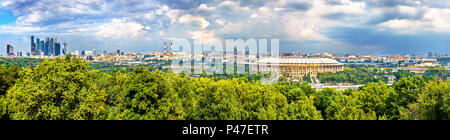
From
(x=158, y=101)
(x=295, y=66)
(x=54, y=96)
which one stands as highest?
(x=295, y=66)

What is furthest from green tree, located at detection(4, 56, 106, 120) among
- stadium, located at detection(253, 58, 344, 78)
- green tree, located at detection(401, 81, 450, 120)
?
stadium, located at detection(253, 58, 344, 78)

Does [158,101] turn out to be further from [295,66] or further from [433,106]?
[295,66]

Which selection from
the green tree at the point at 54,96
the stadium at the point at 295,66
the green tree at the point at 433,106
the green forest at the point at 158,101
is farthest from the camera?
the stadium at the point at 295,66

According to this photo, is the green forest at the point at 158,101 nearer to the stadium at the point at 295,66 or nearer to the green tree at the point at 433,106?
the green tree at the point at 433,106

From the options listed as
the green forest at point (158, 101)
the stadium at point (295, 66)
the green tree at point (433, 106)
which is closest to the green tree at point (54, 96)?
the green forest at point (158, 101)

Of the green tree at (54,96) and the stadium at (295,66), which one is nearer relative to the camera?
the green tree at (54,96)

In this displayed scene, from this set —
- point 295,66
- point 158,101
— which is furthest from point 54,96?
point 295,66

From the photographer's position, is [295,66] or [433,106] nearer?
[433,106]

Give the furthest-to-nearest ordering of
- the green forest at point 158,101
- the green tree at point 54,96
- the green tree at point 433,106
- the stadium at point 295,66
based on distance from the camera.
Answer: the stadium at point 295,66, the green forest at point 158,101, the green tree at point 54,96, the green tree at point 433,106

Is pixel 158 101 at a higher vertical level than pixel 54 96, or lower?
lower
